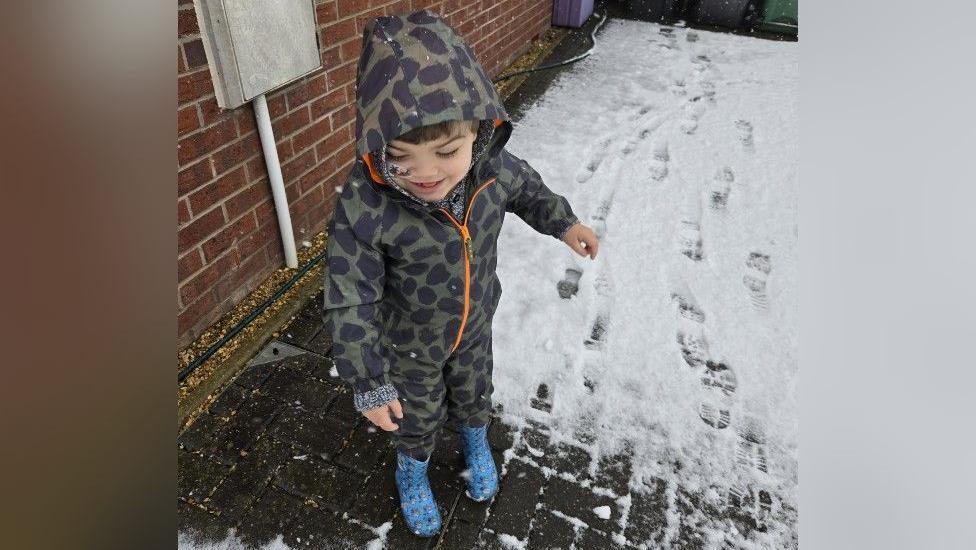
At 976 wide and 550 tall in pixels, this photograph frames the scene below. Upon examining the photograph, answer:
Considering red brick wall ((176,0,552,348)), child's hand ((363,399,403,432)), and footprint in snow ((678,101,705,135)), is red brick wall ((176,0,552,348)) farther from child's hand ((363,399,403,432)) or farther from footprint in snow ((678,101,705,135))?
footprint in snow ((678,101,705,135))

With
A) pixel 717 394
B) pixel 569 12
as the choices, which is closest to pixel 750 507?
pixel 717 394

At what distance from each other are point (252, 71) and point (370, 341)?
1.43 metres

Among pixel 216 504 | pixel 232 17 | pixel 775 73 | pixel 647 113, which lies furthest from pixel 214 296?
pixel 775 73

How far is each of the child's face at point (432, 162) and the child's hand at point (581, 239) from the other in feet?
1.72

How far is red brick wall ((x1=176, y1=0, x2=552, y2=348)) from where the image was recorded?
2074 mm

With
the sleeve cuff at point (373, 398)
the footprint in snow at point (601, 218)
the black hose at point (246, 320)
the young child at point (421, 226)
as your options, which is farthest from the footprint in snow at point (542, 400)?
the black hose at point (246, 320)

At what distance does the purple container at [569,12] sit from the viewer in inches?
247

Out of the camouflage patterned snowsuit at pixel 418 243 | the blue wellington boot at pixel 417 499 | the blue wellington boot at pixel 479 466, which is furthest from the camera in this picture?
the blue wellington boot at pixel 479 466

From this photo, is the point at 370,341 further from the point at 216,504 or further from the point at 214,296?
the point at 214,296

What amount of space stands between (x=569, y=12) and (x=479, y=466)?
5745 mm

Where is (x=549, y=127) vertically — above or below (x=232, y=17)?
below

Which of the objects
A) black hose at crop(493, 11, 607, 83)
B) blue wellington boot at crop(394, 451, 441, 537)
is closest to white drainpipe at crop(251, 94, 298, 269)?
blue wellington boot at crop(394, 451, 441, 537)

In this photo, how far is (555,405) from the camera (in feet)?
7.25

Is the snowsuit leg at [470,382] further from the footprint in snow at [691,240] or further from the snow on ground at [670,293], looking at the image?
the footprint in snow at [691,240]
